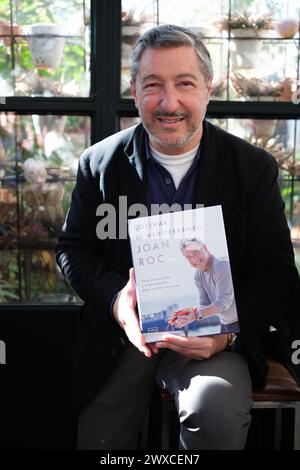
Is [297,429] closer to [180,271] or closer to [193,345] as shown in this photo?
[193,345]

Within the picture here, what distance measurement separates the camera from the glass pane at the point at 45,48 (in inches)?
93.8

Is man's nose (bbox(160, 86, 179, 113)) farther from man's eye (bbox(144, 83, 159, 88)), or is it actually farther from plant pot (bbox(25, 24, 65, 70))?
plant pot (bbox(25, 24, 65, 70))

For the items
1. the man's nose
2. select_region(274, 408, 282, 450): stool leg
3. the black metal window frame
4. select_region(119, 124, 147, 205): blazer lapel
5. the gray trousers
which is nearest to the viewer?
the gray trousers

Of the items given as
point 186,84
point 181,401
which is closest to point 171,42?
point 186,84

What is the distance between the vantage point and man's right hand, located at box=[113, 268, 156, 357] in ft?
5.73

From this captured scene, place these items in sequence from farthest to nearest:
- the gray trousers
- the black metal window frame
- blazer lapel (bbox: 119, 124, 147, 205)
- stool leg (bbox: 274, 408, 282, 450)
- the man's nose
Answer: the black metal window frame, stool leg (bbox: 274, 408, 282, 450), blazer lapel (bbox: 119, 124, 147, 205), the man's nose, the gray trousers

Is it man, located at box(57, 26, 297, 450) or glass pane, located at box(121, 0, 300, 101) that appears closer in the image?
man, located at box(57, 26, 297, 450)

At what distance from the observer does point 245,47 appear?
241cm

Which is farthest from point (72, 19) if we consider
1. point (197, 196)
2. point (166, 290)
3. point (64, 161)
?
point (166, 290)

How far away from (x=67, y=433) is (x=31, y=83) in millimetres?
1295

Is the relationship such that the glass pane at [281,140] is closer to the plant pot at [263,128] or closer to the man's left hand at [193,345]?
the plant pot at [263,128]

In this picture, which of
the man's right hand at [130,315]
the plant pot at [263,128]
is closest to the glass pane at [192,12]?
the plant pot at [263,128]

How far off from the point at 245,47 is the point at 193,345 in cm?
120

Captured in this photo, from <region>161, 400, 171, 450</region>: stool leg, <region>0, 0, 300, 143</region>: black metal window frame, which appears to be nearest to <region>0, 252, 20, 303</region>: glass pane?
<region>0, 0, 300, 143</region>: black metal window frame
